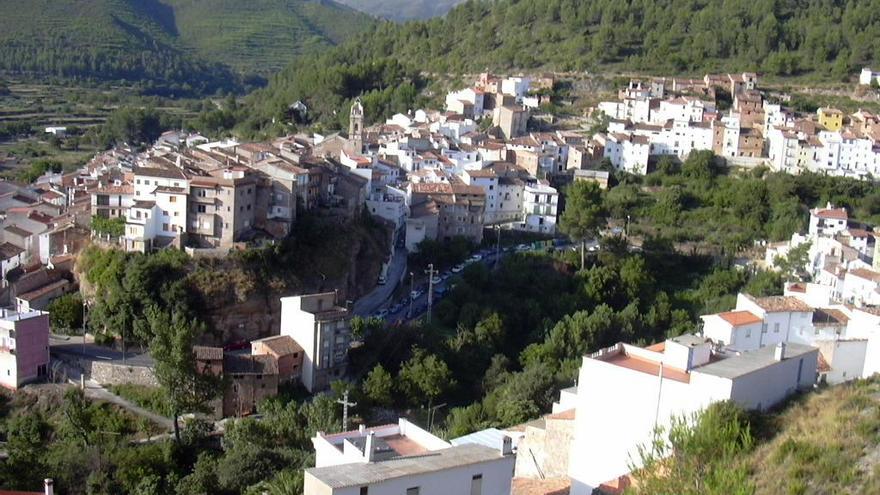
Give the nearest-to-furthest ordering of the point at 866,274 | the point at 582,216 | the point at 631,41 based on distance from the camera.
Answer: the point at 866,274
the point at 582,216
the point at 631,41

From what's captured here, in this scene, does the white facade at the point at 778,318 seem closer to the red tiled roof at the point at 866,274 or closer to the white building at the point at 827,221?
the red tiled roof at the point at 866,274

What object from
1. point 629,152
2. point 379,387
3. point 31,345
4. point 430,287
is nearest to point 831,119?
point 629,152

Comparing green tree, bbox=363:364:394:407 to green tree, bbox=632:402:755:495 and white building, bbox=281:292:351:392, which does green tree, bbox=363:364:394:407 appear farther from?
green tree, bbox=632:402:755:495

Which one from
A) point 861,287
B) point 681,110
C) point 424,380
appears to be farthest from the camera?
point 681,110

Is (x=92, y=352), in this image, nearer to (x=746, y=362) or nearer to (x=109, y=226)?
(x=109, y=226)

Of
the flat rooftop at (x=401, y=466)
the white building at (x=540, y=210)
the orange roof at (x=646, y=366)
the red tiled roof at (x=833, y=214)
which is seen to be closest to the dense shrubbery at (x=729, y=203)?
the red tiled roof at (x=833, y=214)

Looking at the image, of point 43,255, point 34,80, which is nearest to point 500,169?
point 43,255

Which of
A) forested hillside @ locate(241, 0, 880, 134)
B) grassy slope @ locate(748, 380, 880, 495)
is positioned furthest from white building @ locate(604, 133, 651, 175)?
grassy slope @ locate(748, 380, 880, 495)
